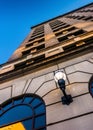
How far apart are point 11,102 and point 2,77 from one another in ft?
8.69

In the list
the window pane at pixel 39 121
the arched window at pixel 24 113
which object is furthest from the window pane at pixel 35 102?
the window pane at pixel 39 121

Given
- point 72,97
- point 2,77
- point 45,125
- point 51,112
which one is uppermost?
point 2,77

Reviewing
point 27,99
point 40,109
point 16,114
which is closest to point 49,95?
point 40,109

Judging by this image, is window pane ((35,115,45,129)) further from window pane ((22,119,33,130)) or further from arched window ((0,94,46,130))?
window pane ((22,119,33,130))

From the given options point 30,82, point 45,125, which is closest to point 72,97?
point 45,125

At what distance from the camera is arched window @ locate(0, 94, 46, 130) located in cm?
799

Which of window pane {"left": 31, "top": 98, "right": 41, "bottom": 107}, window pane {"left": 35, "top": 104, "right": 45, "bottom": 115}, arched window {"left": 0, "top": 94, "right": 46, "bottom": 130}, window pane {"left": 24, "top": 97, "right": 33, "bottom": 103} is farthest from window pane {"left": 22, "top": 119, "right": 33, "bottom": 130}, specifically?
window pane {"left": 24, "top": 97, "right": 33, "bottom": 103}

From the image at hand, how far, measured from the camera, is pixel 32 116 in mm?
8320

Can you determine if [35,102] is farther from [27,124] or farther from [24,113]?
[27,124]

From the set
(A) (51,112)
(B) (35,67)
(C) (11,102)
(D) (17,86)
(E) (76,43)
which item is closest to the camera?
(A) (51,112)

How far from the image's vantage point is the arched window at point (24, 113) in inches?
314

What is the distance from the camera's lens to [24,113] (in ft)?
28.5

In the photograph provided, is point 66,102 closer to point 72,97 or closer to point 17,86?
point 72,97

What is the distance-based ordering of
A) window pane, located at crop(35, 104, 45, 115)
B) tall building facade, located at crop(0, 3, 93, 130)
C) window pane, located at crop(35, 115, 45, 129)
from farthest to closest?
window pane, located at crop(35, 104, 45, 115), window pane, located at crop(35, 115, 45, 129), tall building facade, located at crop(0, 3, 93, 130)
